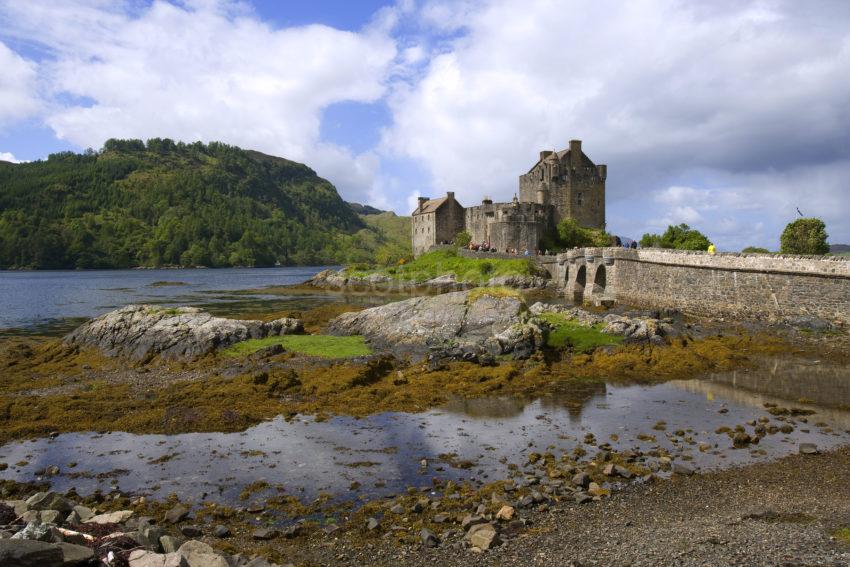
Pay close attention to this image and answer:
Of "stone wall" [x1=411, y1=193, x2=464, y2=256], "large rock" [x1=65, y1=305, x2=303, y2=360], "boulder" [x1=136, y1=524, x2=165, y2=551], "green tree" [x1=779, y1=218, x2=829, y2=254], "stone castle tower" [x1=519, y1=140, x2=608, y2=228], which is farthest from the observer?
"stone wall" [x1=411, y1=193, x2=464, y2=256]

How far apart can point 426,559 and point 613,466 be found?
18.2ft

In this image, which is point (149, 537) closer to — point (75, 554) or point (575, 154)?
point (75, 554)

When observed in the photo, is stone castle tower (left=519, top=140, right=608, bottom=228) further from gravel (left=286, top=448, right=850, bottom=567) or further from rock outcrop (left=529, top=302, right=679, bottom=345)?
gravel (left=286, top=448, right=850, bottom=567)

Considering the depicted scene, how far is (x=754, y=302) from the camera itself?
32969mm

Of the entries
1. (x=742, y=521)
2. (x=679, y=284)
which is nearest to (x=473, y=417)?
(x=742, y=521)

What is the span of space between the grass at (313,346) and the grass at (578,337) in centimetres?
889

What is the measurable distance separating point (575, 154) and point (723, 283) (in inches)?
1557

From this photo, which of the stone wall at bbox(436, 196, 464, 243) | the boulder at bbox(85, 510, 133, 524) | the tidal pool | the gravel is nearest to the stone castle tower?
the stone wall at bbox(436, 196, 464, 243)

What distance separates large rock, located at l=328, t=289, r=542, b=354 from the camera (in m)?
26.5

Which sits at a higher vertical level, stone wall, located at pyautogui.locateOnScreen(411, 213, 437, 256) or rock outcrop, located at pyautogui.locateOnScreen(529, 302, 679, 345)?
stone wall, located at pyautogui.locateOnScreen(411, 213, 437, 256)

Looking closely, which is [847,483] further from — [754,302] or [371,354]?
[754,302]

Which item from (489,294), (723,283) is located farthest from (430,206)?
(489,294)

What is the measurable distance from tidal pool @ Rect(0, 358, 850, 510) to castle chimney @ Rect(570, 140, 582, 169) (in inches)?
2129

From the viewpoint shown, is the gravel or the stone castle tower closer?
the gravel
